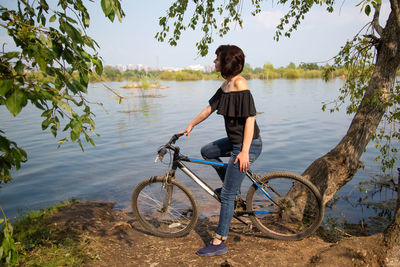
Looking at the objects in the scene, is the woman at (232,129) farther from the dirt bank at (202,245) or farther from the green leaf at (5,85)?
the green leaf at (5,85)

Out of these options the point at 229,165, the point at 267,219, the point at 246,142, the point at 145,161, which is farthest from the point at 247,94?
the point at 145,161

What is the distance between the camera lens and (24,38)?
175 cm

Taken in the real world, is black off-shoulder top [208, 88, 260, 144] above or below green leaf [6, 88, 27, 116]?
below

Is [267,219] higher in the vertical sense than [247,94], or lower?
lower

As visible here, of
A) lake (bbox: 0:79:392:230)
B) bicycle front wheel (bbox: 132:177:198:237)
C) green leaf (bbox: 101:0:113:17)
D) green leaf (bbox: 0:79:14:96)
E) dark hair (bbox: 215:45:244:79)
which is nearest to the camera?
green leaf (bbox: 0:79:14:96)

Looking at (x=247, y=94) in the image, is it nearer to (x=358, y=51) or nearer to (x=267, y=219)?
(x=267, y=219)

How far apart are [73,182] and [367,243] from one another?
7.02 metres

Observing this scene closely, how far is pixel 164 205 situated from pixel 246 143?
155 centimetres

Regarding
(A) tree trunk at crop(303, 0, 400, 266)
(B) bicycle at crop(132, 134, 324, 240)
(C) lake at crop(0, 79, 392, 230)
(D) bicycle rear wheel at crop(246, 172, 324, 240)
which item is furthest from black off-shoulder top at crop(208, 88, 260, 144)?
(A) tree trunk at crop(303, 0, 400, 266)

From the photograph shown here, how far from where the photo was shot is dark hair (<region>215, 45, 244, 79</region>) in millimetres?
2960

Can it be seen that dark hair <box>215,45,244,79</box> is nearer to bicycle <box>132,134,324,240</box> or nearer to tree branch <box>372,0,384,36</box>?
bicycle <box>132,134,324,240</box>

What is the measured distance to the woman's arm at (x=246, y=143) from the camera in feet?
9.93

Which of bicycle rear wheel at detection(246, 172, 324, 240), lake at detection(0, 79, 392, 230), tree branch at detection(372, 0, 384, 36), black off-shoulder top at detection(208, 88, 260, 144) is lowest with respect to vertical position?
lake at detection(0, 79, 392, 230)

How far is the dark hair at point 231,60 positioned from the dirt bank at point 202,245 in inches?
81.0
